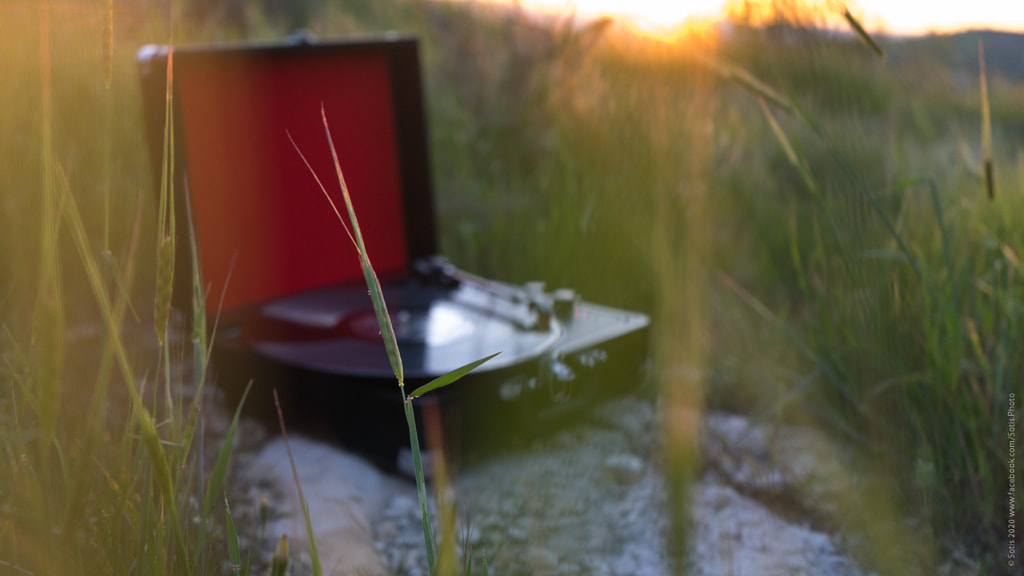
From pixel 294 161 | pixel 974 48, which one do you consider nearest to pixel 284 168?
pixel 294 161

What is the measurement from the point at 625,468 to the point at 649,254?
49 cm

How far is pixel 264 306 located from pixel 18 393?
65cm

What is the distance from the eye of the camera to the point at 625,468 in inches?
48.8

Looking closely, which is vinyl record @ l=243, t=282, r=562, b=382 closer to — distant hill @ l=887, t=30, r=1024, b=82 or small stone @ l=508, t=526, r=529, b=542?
small stone @ l=508, t=526, r=529, b=542

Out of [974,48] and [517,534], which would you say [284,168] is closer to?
[517,534]

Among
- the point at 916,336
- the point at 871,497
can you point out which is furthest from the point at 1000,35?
the point at 871,497

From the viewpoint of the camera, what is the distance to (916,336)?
40.1 inches

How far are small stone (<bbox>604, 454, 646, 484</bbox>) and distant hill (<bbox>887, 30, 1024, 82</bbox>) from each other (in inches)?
30.1

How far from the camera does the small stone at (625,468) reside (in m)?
1.21

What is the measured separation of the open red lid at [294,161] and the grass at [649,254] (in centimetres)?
15

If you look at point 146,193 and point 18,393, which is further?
point 146,193

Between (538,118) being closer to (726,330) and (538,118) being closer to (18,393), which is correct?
(726,330)

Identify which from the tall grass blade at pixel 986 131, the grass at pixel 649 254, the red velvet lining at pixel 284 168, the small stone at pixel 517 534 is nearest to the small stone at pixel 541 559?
the small stone at pixel 517 534

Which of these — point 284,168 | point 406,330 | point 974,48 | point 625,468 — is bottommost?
point 625,468
